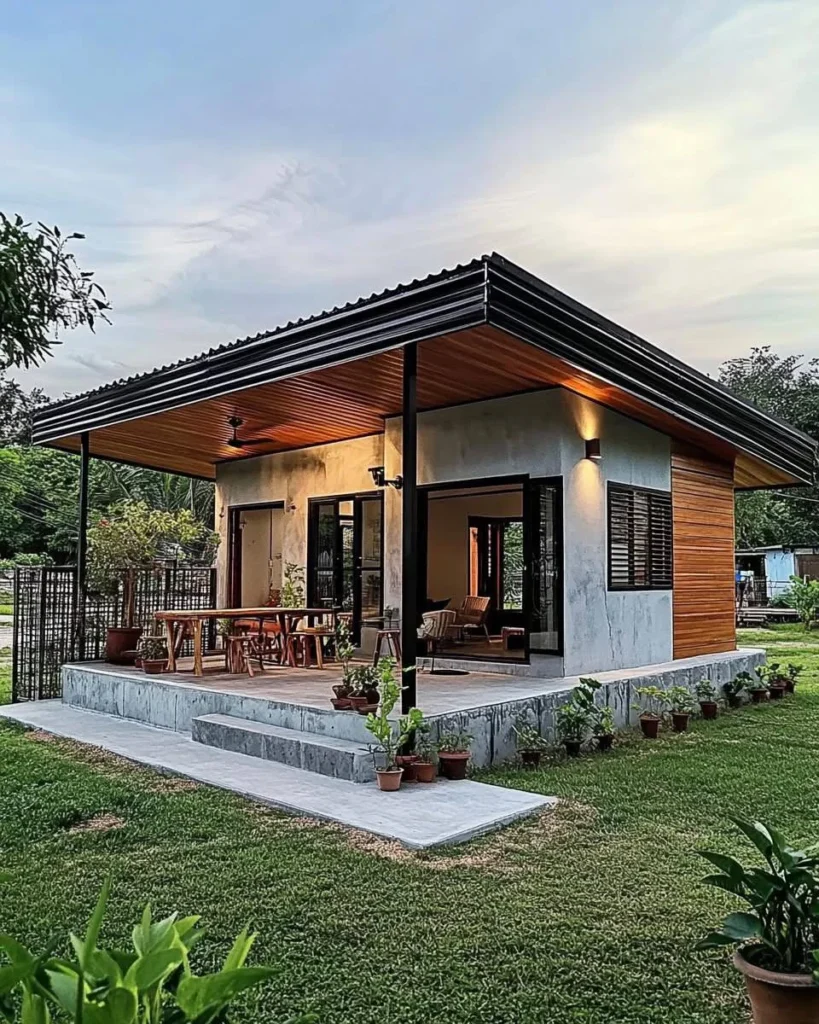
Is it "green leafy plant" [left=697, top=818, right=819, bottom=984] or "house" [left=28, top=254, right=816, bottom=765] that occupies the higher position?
"house" [left=28, top=254, right=816, bottom=765]

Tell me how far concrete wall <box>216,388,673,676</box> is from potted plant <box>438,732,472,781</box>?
259cm

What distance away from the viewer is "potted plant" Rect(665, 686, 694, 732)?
8.20m

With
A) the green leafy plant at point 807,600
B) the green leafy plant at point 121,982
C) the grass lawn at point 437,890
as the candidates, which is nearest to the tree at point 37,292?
the green leafy plant at point 121,982

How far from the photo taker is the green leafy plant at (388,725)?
18.6 feet

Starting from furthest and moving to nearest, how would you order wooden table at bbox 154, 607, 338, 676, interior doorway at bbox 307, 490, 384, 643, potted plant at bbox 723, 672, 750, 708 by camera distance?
interior doorway at bbox 307, 490, 384, 643, potted plant at bbox 723, 672, 750, 708, wooden table at bbox 154, 607, 338, 676

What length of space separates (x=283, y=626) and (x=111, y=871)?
222 inches

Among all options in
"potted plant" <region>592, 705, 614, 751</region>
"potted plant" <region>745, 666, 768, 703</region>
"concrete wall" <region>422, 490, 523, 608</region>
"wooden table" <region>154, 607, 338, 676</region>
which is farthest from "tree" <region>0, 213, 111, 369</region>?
"concrete wall" <region>422, 490, 523, 608</region>

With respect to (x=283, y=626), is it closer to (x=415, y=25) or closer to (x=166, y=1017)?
(x=415, y=25)

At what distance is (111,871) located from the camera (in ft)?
13.3

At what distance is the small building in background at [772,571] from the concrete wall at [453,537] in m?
15.1

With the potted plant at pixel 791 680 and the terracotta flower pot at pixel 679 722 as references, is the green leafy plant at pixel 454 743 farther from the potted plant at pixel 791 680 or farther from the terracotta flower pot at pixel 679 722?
the potted plant at pixel 791 680

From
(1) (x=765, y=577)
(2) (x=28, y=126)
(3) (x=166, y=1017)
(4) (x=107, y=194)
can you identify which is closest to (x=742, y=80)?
(2) (x=28, y=126)

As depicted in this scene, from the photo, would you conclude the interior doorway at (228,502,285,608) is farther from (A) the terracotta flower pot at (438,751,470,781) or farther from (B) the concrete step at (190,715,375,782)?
(A) the terracotta flower pot at (438,751,470,781)

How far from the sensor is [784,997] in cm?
230
